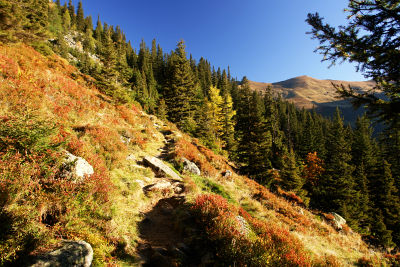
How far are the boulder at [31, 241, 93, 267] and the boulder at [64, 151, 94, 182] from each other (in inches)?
77.6

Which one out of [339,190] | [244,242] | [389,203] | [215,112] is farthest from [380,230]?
[244,242]

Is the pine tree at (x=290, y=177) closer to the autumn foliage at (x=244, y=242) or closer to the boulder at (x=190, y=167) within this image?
the boulder at (x=190, y=167)

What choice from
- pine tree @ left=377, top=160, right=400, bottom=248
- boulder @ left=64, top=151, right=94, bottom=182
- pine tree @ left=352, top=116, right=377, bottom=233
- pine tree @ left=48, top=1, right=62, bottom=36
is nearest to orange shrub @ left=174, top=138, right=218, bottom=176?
boulder @ left=64, top=151, right=94, bottom=182

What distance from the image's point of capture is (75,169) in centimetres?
504

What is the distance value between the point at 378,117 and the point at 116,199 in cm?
781

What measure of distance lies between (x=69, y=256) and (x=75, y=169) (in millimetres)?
2649

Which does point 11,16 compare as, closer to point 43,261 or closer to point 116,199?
point 116,199

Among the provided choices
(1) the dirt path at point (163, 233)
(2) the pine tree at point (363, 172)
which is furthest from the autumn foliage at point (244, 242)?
(2) the pine tree at point (363, 172)

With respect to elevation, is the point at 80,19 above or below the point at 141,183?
above

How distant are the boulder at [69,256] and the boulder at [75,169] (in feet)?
6.47

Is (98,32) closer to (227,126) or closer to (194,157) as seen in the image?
(227,126)

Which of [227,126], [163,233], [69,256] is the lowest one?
[163,233]

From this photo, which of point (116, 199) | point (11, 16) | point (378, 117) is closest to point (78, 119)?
point (116, 199)

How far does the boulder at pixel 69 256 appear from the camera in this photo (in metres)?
2.87
